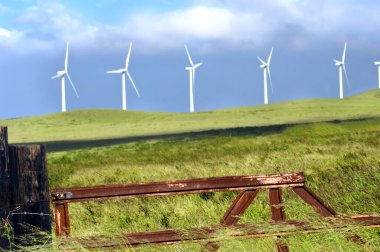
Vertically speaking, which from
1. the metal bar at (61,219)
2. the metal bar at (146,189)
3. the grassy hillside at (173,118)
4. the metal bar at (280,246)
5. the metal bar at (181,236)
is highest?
the grassy hillside at (173,118)

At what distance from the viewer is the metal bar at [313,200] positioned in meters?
6.85

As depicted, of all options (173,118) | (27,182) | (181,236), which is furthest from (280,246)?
(173,118)

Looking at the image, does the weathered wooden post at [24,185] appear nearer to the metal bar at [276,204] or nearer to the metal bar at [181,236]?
the metal bar at [181,236]

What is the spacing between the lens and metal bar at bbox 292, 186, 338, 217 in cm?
685

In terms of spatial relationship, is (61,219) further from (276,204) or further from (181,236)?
(276,204)

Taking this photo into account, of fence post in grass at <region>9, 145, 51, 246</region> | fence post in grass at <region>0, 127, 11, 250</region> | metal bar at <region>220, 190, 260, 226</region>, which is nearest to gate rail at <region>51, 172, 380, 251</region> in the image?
metal bar at <region>220, 190, 260, 226</region>

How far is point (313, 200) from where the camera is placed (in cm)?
693

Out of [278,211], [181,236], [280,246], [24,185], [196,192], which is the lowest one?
[280,246]

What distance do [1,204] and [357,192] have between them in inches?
214

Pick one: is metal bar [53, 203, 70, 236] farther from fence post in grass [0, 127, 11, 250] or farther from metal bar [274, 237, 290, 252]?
metal bar [274, 237, 290, 252]

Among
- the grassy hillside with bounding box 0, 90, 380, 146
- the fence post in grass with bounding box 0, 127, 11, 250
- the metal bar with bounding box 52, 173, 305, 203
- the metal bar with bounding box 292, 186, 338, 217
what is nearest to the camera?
the metal bar with bounding box 52, 173, 305, 203

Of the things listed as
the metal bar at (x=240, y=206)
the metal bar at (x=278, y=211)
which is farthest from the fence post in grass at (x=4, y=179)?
the metal bar at (x=278, y=211)

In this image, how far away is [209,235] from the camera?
6703 mm

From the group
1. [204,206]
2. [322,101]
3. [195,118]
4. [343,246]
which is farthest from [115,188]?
[322,101]
